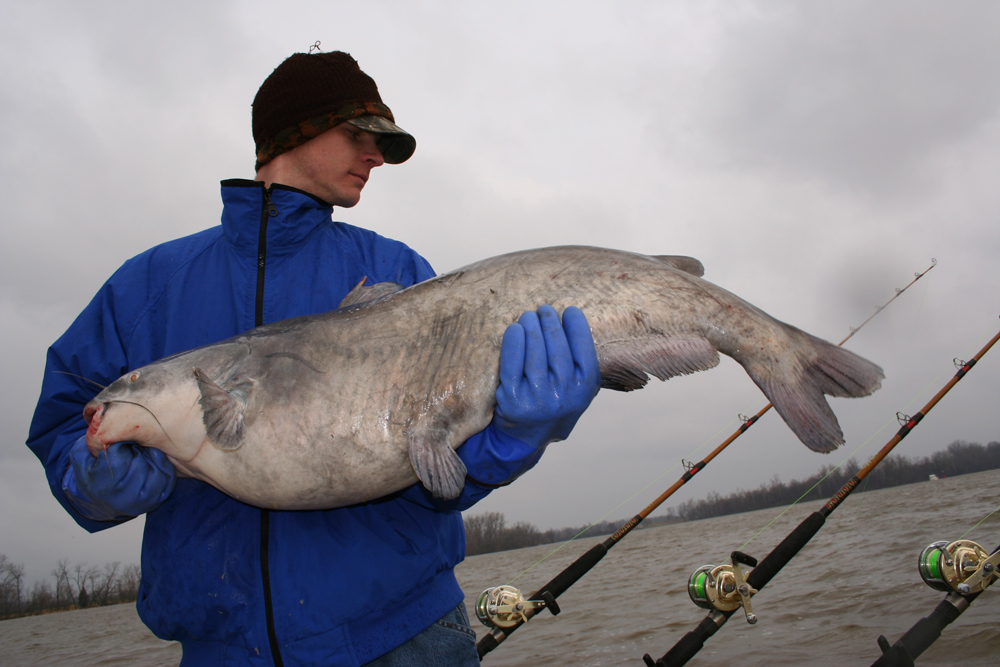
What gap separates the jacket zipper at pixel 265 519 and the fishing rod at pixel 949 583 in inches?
120

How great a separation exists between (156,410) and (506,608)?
2.49 metres

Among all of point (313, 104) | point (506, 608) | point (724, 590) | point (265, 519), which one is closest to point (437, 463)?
point (265, 519)

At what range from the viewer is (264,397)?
211 cm

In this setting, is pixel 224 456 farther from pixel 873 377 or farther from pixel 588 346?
pixel 873 377

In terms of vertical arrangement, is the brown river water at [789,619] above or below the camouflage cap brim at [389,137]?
below

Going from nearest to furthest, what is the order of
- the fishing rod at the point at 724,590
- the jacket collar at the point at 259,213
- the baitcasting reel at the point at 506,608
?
the jacket collar at the point at 259,213 → the fishing rod at the point at 724,590 → the baitcasting reel at the point at 506,608

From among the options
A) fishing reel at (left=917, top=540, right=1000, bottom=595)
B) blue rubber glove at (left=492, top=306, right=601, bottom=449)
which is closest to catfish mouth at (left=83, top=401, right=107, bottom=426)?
blue rubber glove at (left=492, top=306, right=601, bottom=449)

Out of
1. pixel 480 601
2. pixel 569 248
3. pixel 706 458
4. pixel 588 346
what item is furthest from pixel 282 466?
pixel 706 458

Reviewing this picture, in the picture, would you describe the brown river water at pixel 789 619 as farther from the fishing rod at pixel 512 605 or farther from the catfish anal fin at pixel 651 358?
the catfish anal fin at pixel 651 358

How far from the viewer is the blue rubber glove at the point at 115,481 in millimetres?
1925

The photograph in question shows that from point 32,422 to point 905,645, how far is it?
13.8 feet

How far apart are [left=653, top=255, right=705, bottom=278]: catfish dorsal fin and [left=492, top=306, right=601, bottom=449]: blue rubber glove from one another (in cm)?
69

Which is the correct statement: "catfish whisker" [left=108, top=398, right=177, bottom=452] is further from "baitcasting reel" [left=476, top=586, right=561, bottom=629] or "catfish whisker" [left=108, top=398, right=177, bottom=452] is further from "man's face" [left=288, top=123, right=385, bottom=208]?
"baitcasting reel" [left=476, top=586, right=561, bottom=629]

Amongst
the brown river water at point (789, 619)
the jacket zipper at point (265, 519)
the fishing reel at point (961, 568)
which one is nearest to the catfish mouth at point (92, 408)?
the jacket zipper at point (265, 519)
